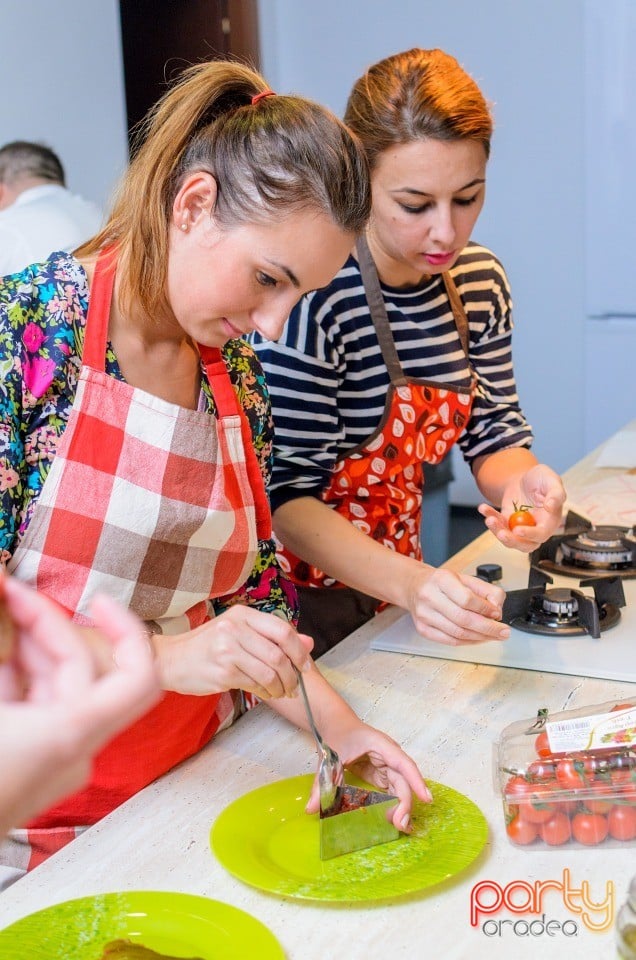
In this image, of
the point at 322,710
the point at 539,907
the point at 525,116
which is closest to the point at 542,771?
the point at 539,907

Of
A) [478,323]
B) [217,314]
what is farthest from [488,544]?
[217,314]

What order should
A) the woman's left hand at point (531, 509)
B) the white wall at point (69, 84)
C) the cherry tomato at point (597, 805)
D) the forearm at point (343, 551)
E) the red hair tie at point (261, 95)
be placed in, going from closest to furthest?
the cherry tomato at point (597, 805)
the red hair tie at point (261, 95)
the forearm at point (343, 551)
the woman's left hand at point (531, 509)
the white wall at point (69, 84)

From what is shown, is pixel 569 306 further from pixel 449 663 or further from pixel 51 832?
pixel 51 832

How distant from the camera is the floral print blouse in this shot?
3.59 ft

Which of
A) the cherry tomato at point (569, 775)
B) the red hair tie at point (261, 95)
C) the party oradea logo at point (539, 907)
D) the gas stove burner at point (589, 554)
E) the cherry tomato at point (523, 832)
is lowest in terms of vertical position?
the gas stove burner at point (589, 554)

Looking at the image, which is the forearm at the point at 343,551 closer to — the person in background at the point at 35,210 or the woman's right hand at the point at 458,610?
the woman's right hand at the point at 458,610

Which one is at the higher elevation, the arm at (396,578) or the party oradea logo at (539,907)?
the arm at (396,578)

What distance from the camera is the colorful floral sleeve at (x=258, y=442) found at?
134cm

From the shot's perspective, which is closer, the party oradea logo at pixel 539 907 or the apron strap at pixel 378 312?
the party oradea logo at pixel 539 907

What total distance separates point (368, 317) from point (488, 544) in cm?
49

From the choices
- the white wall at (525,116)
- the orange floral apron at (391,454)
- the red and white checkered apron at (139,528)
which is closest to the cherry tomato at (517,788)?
the red and white checkered apron at (139,528)

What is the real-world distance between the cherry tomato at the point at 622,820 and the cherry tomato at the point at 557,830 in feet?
0.13

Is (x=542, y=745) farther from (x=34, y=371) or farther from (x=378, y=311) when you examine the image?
(x=378, y=311)

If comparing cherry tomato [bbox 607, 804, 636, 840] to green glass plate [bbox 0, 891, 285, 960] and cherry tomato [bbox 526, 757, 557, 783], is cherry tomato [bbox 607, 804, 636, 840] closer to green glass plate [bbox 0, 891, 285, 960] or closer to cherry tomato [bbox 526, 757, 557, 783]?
cherry tomato [bbox 526, 757, 557, 783]
